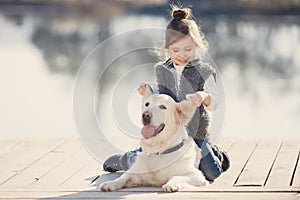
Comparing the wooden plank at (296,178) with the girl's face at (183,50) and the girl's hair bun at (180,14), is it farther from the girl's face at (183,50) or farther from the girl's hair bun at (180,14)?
the girl's hair bun at (180,14)

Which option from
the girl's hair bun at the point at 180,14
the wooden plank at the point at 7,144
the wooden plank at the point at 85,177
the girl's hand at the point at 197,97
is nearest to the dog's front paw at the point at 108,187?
the wooden plank at the point at 85,177

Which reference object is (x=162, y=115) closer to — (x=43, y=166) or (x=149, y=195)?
(x=149, y=195)

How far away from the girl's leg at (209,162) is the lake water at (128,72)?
0.38 m

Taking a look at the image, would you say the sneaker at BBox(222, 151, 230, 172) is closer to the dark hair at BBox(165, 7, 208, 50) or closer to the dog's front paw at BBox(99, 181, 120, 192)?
the dark hair at BBox(165, 7, 208, 50)

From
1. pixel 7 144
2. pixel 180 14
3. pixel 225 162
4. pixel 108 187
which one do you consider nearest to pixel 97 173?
pixel 108 187

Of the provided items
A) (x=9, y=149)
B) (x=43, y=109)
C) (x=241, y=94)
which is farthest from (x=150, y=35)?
(x=9, y=149)

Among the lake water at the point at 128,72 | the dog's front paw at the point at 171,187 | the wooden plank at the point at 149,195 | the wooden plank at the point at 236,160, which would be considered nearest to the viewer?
the wooden plank at the point at 149,195

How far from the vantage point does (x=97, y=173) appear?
4695 mm

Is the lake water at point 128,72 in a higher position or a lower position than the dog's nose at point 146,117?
lower

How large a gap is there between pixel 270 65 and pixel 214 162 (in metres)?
7.38

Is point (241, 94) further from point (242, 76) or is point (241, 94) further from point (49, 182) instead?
point (49, 182)

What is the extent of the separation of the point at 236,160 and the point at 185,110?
776 millimetres

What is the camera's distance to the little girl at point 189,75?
4512 millimetres

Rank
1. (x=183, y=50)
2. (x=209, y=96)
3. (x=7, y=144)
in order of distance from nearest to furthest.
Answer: (x=209, y=96) < (x=183, y=50) < (x=7, y=144)
